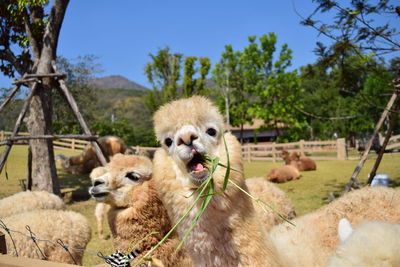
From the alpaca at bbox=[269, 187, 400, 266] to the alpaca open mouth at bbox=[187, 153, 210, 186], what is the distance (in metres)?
0.90

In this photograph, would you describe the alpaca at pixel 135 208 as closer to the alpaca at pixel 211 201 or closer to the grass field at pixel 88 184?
the alpaca at pixel 211 201

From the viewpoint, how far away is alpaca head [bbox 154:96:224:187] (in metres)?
1.48

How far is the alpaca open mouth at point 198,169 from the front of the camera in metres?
1.46

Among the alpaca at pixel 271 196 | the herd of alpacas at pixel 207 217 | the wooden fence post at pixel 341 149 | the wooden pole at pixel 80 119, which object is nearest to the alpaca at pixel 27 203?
the herd of alpacas at pixel 207 217

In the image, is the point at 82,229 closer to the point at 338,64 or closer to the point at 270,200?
the point at 270,200

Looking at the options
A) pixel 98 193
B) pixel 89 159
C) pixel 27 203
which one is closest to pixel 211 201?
pixel 98 193

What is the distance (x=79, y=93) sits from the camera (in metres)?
25.9

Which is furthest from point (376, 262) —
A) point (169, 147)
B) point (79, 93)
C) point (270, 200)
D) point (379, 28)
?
point (79, 93)

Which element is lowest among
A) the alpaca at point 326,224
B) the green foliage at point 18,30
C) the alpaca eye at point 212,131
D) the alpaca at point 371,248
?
the alpaca at point 326,224

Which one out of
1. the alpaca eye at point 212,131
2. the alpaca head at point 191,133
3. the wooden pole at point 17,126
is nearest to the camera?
the alpaca head at point 191,133

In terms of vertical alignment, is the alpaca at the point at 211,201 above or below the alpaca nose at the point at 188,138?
below

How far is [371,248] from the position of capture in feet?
3.59

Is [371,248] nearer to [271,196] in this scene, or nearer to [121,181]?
[121,181]

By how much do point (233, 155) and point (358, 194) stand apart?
1.85 m
